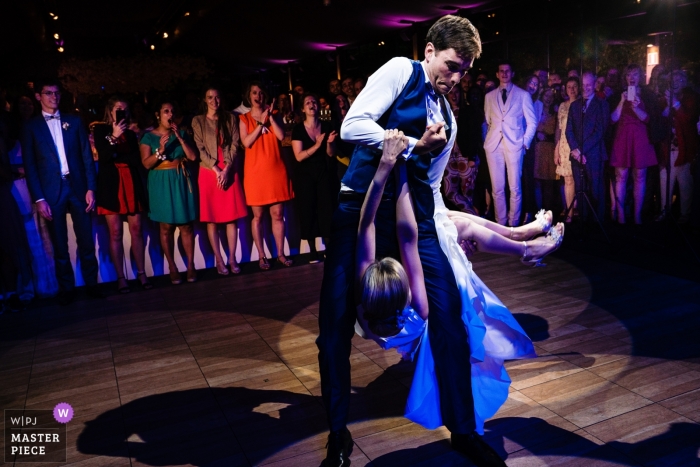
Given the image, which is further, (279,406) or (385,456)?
(279,406)

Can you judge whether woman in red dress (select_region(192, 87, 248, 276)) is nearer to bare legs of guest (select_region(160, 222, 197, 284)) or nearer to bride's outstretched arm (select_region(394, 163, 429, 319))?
bare legs of guest (select_region(160, 222, 197, 284))

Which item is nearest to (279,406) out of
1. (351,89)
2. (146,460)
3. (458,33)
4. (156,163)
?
(146,460)

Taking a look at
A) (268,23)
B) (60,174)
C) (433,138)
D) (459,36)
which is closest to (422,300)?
(433,138)

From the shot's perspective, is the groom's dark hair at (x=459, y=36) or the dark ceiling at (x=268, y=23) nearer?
the groom's dark hair at (x=459, y=36)

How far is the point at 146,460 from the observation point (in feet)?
8.35

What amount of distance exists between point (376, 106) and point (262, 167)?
358cm

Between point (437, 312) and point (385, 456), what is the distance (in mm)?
643

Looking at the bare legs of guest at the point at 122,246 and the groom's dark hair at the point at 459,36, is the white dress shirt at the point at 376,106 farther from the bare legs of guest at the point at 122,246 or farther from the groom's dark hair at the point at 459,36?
the bare legs of guest at the point at 122,246

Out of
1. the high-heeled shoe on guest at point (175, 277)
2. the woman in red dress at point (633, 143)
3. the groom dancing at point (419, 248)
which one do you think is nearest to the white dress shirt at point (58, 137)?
the high-heeled shoe on guest at point (175, 277)

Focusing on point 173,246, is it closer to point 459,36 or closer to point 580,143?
A: point 459,36

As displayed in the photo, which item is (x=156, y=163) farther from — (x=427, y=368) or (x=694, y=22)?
(x=694, y=22)

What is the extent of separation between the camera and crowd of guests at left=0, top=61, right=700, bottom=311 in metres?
4.89

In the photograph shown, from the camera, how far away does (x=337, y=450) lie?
7.73 ft

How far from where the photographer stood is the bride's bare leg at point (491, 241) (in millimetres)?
2737
